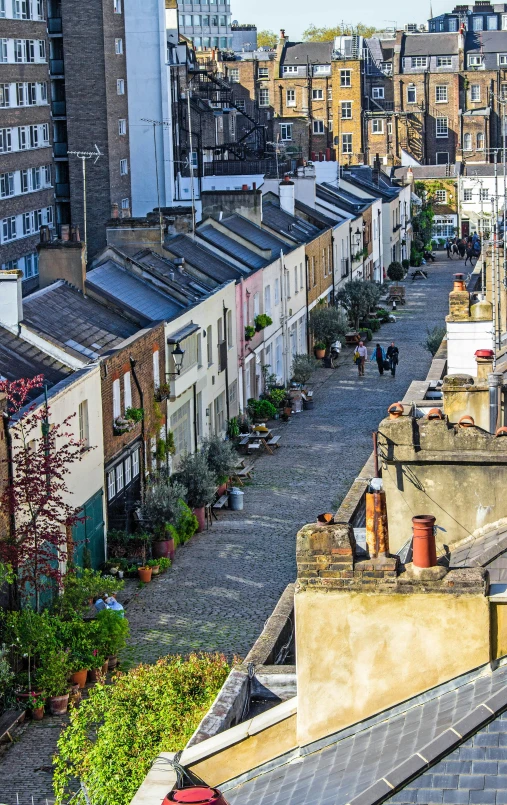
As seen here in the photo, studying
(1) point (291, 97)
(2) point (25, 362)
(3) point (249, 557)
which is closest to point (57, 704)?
(2) point (25, 362)

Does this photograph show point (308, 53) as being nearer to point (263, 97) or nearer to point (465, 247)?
point (263, 97)

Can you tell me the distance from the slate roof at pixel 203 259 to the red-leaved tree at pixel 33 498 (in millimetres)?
20202

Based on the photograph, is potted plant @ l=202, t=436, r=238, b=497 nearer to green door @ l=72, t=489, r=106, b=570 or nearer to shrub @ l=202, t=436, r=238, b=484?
shrub @ l=202, t=436, r=238, b=484

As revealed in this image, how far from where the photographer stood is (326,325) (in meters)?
61.8

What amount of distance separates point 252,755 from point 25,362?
21421 mm

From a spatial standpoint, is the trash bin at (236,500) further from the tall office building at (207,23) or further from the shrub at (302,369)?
the tall office building at (207,23)

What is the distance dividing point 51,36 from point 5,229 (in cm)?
1262

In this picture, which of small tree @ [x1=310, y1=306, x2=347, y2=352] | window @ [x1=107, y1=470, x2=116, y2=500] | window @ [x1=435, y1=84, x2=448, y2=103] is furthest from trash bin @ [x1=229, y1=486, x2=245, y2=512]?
window @ [x1=435, y1=84, x2=448, y2=103]

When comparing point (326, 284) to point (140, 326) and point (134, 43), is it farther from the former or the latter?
point (140, 326)

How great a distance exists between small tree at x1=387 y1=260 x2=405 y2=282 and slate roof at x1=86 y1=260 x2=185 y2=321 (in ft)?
156

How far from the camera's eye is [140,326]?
3762cm

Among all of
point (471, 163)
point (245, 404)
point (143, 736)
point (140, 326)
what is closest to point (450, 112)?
point (471, 163)

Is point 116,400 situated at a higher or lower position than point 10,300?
lower

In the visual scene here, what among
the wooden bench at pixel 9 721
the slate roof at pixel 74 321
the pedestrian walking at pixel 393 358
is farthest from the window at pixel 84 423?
the pedestrian walking at pixel 393 358
